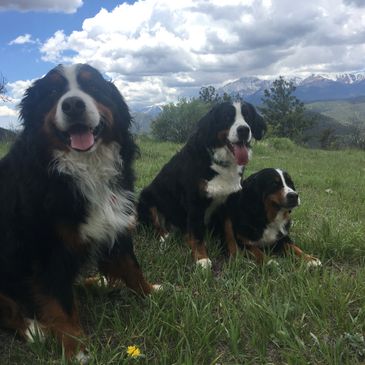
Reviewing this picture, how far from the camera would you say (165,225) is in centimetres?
466

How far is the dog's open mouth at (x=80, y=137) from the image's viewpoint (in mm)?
2623

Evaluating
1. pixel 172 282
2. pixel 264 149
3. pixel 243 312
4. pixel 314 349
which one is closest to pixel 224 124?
pixel 172 282

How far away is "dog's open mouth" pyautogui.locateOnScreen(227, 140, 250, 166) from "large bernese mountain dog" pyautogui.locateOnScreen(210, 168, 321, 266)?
27 cm

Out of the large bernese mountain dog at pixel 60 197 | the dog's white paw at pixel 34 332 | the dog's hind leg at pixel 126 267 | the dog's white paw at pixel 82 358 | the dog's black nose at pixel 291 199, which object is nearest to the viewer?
the dog's white paw at pixel 82 358

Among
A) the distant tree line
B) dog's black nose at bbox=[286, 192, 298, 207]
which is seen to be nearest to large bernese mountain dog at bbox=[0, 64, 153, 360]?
dog's black nose at bbox=[286, 192, 298, 207]

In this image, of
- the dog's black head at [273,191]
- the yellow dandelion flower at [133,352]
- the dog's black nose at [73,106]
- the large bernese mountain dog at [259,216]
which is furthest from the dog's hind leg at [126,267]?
the dog's black head at [273,191]

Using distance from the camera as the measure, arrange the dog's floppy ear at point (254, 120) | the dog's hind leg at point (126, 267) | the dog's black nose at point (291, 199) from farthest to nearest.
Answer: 1. the dog's floppy ear at point (254, 120)
2. the dog's black nose at point (291, 199)
3. the dog's hind leg at point (126, 267)

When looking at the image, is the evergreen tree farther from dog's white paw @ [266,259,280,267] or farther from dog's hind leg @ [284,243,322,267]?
dog's white paw @ [266,259,280,267]

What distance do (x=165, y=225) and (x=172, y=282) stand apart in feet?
4.77

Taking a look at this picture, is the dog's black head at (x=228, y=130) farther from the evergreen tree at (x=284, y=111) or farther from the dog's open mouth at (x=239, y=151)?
the evergreen tree at (x=284, y=111)

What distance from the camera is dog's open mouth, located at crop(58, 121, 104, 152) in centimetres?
262

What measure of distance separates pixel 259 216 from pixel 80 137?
6.81 feet

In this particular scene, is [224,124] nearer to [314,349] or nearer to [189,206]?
[189,206]

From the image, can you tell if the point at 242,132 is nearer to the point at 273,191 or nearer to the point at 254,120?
the point at 254,120
